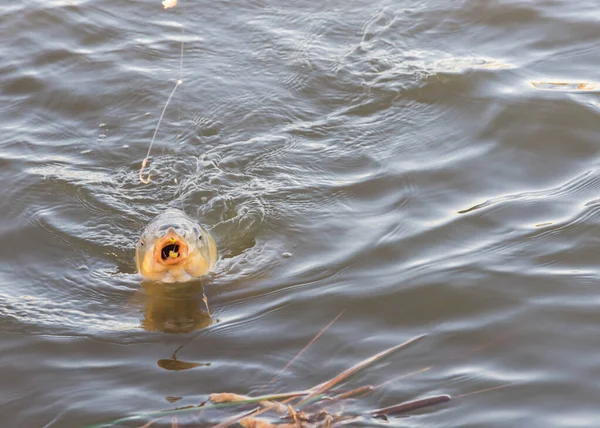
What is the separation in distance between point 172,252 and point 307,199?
114 cm

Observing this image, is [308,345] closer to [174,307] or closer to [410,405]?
[410,405]

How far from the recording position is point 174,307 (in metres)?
4.90

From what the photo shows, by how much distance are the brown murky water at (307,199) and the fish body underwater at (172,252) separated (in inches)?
3.7

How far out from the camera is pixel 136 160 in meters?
6.50

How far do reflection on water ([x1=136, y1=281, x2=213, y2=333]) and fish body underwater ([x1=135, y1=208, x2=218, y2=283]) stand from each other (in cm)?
6

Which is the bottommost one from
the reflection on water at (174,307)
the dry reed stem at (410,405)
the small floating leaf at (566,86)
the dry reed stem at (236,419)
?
the dry reed stem at (410,405)

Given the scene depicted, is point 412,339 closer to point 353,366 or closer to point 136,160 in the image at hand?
point 353,366

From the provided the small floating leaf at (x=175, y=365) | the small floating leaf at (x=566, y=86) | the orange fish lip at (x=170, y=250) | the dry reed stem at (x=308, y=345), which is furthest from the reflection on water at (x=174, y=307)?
the small floating leaf at (x=566, y=86)

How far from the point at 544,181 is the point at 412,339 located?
1860 mm

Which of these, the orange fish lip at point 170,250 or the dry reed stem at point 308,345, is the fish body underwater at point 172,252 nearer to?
the orange fish lip at point 170,250

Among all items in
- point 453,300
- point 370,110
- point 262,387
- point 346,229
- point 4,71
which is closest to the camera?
point 262,387

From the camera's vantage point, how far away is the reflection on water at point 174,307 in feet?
15.1

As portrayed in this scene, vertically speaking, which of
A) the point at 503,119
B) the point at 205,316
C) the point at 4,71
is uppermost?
the point at 4,71

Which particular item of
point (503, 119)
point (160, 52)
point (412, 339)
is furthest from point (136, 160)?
point (412, 339)
